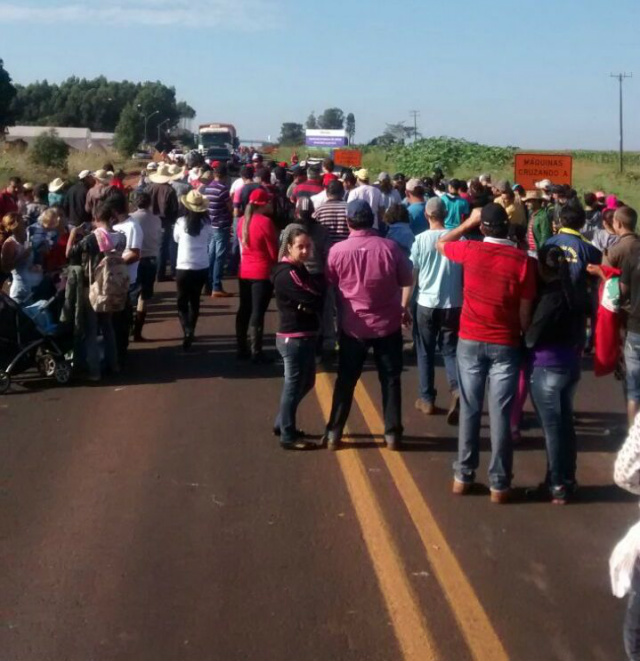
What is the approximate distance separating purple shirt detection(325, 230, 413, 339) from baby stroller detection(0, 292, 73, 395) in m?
3.65

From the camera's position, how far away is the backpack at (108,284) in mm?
10367

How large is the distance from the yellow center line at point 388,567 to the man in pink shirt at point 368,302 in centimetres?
56

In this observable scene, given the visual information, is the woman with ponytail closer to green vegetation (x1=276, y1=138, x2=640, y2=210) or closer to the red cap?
the red cap

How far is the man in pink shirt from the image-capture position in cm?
797

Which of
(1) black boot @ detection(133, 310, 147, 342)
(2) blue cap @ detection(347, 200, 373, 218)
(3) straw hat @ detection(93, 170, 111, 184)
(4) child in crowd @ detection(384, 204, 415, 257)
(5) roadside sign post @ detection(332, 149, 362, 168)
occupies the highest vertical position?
(5) roadside sign post @ detection(332, 149, 362, 168)

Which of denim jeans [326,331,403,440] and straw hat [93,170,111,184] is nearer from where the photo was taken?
denim jeans [326,331,403,440]

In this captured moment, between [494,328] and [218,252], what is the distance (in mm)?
9277

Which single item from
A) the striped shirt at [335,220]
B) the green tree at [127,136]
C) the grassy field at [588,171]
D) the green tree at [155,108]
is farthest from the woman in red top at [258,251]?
the green tree at [155,108]

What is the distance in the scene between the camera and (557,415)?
6.96 m

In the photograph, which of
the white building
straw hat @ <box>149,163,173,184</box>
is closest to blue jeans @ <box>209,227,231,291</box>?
straw hat @ <box>149,163,173,184</box>

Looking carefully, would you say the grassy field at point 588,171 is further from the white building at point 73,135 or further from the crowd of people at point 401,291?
the crowd of people at point 401,291

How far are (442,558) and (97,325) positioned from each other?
557cm

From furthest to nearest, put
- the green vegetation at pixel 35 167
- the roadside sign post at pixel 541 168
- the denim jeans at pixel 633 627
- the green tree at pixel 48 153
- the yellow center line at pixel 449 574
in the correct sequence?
the green tree at pixel 48 153
the green vegetation at pixel 35 167
the roadside sign post at pixel 541 168
the yellow center line at pixel 449 574
the denim jeans at pixel 633 627

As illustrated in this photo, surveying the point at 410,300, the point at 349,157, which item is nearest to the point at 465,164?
the point at 349,157
